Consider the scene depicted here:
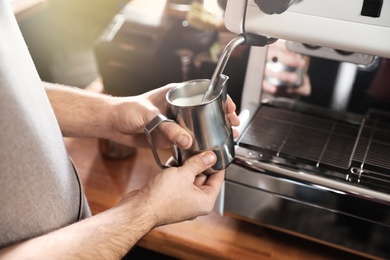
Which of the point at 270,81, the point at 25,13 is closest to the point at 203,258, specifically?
the point at 270,81

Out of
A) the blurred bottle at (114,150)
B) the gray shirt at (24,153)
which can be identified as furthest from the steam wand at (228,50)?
the blurred bottle at (114,150)

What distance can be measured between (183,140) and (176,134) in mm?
15

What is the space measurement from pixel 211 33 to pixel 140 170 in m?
0.39

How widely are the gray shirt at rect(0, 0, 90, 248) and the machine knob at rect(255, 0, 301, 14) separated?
35cm

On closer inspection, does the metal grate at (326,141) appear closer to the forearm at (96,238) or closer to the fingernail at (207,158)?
the fingernail at (207,158)

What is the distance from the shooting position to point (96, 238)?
617 millimetres

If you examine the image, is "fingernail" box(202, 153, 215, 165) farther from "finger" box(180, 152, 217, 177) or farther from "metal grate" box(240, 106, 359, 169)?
"metal grate" box(240, 106, 359, 169)

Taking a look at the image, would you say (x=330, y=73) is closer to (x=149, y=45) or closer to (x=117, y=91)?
(x=149, y=45)

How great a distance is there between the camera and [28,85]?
2.02 feet

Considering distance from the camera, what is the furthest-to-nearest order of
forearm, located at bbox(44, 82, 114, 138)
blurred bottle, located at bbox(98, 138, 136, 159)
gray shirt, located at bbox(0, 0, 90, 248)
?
blurred bottle, located at bbox(98, 138, 136, 159) < forearm, located at bbox(44, 82, 114, 138) < gray shirt, located at bbox(0, 0, 90, 248)

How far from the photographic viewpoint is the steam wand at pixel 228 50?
0.63 metres

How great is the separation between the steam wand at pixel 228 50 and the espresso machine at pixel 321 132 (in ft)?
0.04

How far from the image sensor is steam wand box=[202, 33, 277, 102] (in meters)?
0.63

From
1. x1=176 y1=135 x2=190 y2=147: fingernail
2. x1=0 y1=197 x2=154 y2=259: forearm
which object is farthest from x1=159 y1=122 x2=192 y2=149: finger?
x1=0 y1=197 x2=154 y2=259: forearm
